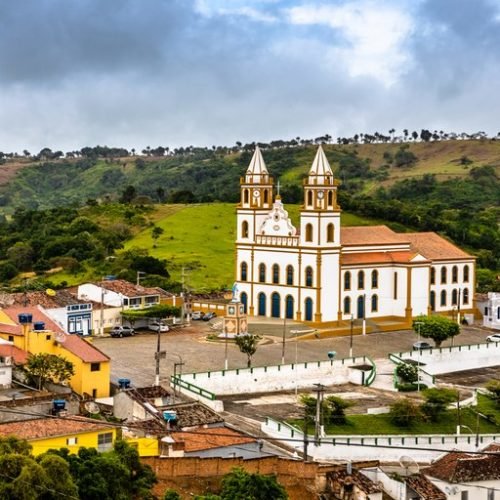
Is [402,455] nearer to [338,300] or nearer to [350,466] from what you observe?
[350,466]

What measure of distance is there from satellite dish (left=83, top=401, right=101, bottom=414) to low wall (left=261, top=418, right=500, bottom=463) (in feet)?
17.4

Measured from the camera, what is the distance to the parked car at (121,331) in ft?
164

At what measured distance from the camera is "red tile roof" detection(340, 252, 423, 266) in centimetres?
5548

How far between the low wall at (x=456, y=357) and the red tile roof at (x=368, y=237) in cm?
912

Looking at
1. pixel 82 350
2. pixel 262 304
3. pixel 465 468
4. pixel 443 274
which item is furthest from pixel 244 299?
pixel 465 468

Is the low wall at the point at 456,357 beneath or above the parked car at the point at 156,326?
beneath

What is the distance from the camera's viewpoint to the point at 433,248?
197 ft

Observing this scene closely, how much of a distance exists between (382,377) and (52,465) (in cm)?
2186

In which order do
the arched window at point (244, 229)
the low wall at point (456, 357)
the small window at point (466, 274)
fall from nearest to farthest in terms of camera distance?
the low wall at point (456, 357), the arched window at point (244, 229), the small window at point (466, 274)

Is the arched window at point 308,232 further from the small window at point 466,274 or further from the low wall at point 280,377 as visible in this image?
the low wall at point 280,377

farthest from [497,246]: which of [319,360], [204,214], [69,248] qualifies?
[319,360]

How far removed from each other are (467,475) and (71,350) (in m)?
13.7

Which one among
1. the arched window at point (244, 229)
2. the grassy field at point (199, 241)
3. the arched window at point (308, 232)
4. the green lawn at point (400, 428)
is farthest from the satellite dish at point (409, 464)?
the grassy field at point (199, 241)

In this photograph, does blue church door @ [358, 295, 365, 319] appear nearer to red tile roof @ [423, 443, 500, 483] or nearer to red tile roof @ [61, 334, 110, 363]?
red tile roof @ [61, 334, 110, 363]
